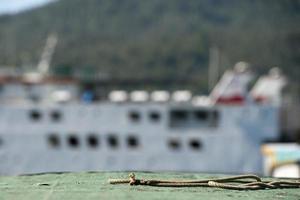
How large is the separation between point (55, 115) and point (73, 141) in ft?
3.69

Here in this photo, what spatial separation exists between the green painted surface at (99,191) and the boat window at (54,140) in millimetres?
18462

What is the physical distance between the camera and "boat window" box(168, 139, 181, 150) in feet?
78.5

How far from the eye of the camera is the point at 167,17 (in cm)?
14562

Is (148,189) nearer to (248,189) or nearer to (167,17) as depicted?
(248,189)

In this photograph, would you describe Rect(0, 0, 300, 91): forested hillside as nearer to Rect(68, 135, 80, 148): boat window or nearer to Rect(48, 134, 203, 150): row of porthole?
Rect(48, 134, 203, 150): row of porthole

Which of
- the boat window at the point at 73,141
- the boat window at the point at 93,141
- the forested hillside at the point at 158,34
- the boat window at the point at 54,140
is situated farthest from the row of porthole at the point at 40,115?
the forested hillside at the point at 158,34

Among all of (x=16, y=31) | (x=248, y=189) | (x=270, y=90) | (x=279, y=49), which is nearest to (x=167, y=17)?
(x=16, y=31)

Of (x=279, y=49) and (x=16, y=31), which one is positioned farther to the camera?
(x=16, y=31)

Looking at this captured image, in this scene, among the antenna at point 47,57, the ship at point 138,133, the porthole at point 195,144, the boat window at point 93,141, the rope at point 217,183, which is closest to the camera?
the rope at point 217,183

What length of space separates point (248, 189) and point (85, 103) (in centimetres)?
1879

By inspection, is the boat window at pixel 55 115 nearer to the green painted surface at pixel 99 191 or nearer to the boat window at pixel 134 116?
the boat window at pixel 134 116

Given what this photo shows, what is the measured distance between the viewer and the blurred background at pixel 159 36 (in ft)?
339

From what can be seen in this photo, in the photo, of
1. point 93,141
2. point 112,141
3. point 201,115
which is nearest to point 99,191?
point 112,141

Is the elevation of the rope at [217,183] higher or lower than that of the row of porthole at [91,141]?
lower
